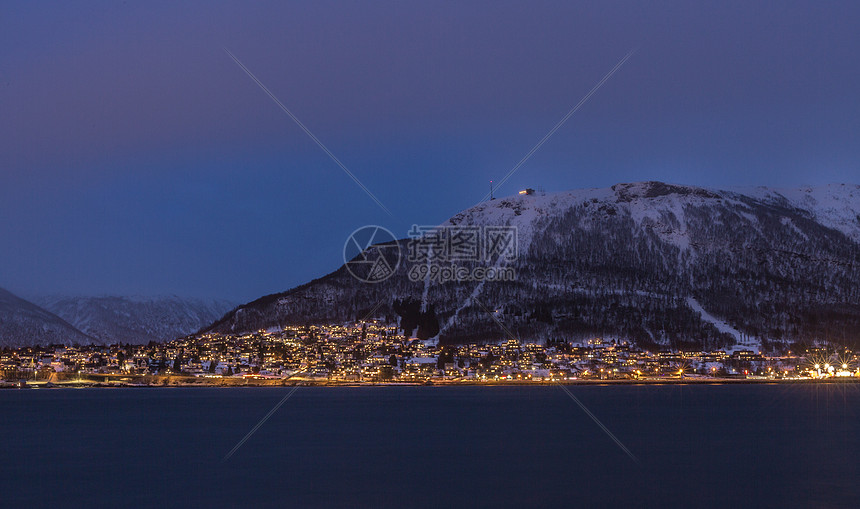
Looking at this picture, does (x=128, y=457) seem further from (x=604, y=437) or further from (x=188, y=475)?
(x=604, y=437)

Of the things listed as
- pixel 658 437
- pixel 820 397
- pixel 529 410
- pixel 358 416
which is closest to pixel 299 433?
pixel 358 416

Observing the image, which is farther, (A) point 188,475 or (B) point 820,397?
(B) point 820,397

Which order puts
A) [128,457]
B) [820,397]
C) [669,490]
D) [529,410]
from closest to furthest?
[669,490], [128,457], [529,410], [820,397]

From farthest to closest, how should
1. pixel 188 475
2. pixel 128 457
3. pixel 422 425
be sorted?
1. pixel 422 425
2. pixel 128 457
3. pixel 188 475

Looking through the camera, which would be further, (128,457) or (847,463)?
(128,457)

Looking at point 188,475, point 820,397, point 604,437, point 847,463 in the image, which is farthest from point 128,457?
point 820,397

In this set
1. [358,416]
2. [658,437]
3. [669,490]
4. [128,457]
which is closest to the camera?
[669,490]

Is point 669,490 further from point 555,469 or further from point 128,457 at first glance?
point 128,457
